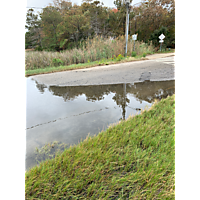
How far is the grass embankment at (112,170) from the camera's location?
1.48 metres

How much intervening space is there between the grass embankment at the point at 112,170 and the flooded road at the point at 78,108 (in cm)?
41

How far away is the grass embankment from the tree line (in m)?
19.1

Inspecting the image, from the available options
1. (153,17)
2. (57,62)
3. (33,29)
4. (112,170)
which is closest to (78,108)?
(112,170)

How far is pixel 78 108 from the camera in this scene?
3.58 metres

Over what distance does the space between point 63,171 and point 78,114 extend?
1632 millimetres

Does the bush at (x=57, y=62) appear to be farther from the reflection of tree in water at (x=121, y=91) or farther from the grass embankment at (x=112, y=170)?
the grass embankment at (x=112, y=170)

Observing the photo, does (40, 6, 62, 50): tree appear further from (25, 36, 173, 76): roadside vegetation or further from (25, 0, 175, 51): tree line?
(25, 36, 173, 76): roadside vegetation

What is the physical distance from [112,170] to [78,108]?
2020 millimetres

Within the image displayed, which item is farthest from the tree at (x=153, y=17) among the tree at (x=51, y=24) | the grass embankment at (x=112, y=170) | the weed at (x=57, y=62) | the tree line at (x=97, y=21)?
the grass embankment at (x=112, y=170)

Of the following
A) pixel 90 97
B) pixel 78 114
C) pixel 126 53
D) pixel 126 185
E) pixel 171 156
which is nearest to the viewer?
pixel 126 185
